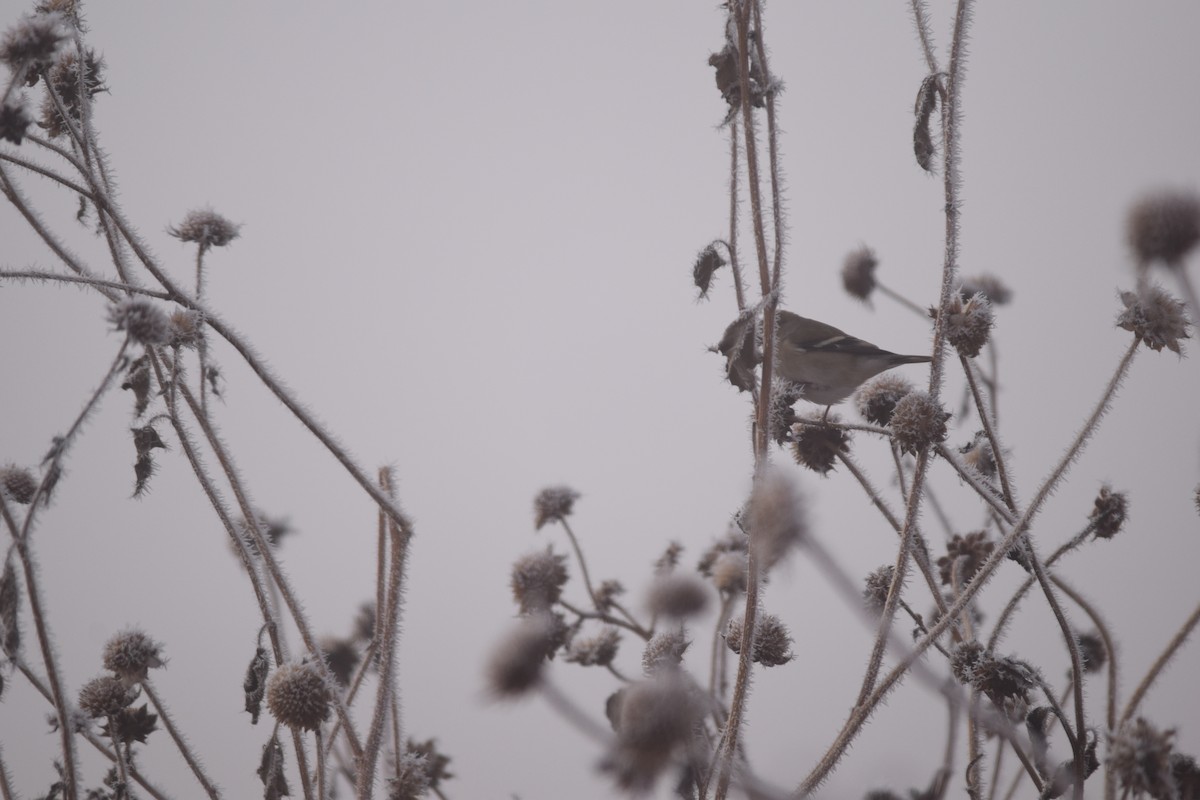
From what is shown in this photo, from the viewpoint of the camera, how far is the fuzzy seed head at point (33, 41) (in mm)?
1356

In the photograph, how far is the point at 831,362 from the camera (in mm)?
2783

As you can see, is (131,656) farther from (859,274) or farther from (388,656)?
(859,274)

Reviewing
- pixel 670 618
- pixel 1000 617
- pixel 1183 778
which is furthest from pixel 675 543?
pixel 1183 778

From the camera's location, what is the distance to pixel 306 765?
1358mm

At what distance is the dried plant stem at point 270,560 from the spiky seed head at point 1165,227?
1.50 meters

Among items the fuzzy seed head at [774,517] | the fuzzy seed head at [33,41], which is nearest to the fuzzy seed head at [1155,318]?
the fuzzy seed head at [774,517]

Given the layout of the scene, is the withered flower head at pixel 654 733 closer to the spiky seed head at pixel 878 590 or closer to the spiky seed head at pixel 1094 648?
the spiky seed head at pixel 878 590

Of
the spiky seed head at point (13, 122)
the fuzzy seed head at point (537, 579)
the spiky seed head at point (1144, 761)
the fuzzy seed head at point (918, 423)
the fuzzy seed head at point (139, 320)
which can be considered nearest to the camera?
the spiky seed head at point (1144, 761)

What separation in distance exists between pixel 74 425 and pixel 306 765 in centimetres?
66

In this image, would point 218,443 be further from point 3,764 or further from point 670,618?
point 670,618

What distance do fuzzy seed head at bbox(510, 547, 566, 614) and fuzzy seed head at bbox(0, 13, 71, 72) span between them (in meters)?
1.67

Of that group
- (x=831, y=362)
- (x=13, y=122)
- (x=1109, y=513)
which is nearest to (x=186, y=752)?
Result: (x=13, y=122)

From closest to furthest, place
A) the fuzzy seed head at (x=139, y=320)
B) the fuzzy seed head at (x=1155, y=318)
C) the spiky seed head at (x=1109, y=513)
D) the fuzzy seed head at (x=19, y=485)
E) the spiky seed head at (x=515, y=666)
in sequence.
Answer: the fuzzy seed head at (x=139, y=320) → the fuzzy seed head at (x=1155, y=318) → the spiky seed head at (x=515, y=666) → the spiky seed head at (x=1109, y=513) → the fuzzy seed head at (x=19, y=485)

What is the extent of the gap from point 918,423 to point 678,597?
879 mm
